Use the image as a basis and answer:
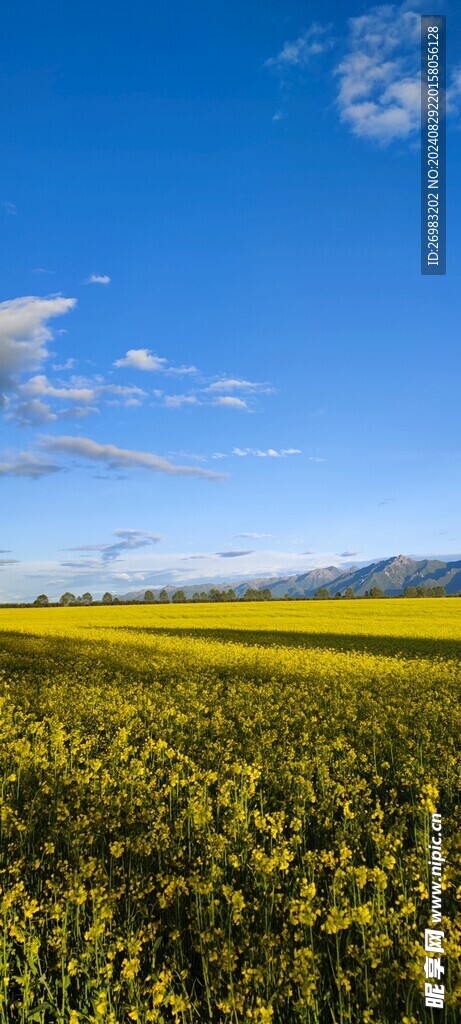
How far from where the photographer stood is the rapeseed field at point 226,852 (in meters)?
4.41

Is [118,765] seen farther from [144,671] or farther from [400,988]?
[144,671]

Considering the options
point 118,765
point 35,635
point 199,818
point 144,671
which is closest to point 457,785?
point 199,818

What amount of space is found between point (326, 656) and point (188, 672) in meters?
6.89

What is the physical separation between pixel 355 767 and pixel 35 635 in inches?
1274

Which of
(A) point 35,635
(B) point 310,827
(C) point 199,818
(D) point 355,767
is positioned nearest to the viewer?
(C) point 199,818

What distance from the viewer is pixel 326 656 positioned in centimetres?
2406

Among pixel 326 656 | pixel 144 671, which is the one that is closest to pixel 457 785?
pixel 144 671

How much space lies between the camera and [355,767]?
9414 millimetres

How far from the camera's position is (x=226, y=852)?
21.0 ft

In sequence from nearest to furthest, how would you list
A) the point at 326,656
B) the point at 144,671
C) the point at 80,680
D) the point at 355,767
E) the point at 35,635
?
the point at 355,767, the point at 80,680, the point at 144,671, the point at 326,656, the point at 35,635

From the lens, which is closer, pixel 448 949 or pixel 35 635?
pixel 448 949

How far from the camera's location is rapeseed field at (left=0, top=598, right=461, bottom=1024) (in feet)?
14.5

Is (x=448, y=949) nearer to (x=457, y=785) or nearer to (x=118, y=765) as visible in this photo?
(x=457, y=785)

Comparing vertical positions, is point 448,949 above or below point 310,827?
above
